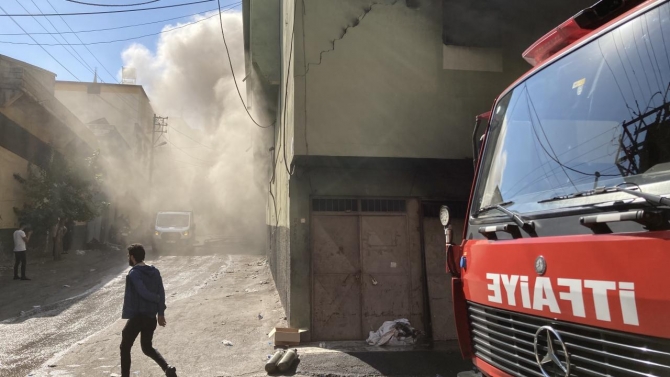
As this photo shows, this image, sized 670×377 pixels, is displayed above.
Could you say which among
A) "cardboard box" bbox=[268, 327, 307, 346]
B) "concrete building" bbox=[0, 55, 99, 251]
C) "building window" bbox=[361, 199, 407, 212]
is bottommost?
"cardboard box" bbox=[268, 327, 307, 346]

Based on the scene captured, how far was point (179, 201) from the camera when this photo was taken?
3888 centimetres

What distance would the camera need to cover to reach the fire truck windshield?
5.92 feet

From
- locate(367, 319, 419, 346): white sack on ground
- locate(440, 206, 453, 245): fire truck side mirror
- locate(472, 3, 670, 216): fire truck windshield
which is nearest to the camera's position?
locate(472, 3, 670, 216): fire truck windshield

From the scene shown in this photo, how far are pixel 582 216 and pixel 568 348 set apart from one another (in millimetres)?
573

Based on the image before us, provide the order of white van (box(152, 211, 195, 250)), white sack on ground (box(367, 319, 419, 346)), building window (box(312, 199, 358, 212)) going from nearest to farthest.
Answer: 1. white sack on ground (box(367, 319, 419, 346))
2. building window (box(312, 199, 358, 212))
3. white van (box(152, 211, 195, 250))

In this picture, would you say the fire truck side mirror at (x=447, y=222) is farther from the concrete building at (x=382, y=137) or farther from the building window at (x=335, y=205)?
the building window at (x=335, y=205)

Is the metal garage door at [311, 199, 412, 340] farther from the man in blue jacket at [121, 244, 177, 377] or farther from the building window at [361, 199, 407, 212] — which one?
the man in blue jacket at [121, 244, 177, 377]

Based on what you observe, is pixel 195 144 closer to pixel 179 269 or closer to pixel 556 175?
pixel 179 269

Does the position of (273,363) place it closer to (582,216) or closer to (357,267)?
(357,267)

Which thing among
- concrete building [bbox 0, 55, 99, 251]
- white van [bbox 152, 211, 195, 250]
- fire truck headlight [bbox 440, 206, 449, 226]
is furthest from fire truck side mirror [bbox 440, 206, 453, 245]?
white van [bbox 152, 211, 195, 250]

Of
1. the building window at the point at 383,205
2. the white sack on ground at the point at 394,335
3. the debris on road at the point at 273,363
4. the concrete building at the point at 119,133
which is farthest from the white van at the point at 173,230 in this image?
the debris on road at the point at 273,363

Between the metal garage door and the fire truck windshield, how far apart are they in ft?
14.0

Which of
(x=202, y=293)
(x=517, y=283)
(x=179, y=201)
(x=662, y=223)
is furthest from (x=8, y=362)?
(x=179, y=201)

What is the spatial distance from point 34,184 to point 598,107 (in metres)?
17.7
